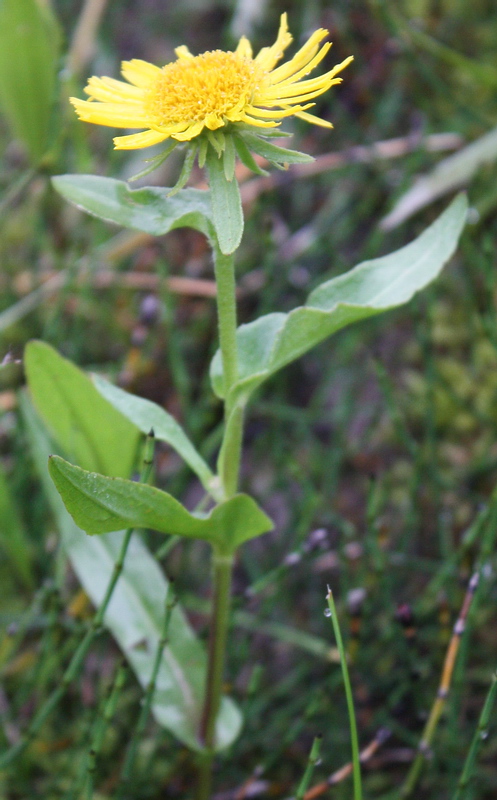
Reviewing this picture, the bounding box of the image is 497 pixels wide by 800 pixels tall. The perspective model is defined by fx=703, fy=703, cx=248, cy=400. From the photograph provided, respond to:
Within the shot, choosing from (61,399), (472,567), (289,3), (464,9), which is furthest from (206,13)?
(472,567)

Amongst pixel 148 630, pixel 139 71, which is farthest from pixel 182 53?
pixel 148 630

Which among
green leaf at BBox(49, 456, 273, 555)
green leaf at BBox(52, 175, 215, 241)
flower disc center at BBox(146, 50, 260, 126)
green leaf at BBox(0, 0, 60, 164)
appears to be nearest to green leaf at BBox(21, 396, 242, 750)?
green leaf at BBox(49, 456, 273, 555)

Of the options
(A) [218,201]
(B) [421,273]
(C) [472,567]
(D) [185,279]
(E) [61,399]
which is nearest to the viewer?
(A) [218,201]

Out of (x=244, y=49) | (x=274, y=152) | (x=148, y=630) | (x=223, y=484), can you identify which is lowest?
(x=148, y=630)

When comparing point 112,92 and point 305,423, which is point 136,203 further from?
point 305,423

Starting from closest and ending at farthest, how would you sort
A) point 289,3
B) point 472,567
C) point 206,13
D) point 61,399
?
point 61,399 < point 472,567 < point 289,3 < point 206,13

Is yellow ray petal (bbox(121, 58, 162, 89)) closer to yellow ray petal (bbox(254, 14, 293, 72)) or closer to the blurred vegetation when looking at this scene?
yellow ray petal (bbox(254, 14, 293, 72))

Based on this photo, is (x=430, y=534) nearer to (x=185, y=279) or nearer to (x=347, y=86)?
(x=185, y=279)
